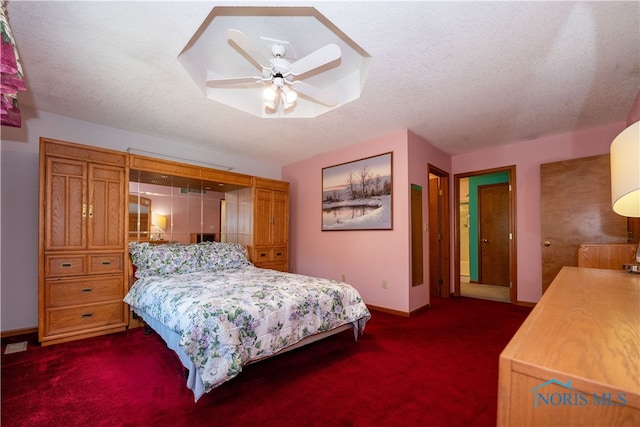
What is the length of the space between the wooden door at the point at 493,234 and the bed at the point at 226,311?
4.20 m

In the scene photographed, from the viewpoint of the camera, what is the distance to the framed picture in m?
3.74

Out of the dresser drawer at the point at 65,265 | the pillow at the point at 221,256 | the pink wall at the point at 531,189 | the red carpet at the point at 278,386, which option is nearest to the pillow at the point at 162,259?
the pillow at the point at 221,256

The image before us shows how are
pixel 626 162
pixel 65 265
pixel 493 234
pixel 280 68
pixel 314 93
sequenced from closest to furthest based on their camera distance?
pixel 626 162 < pixel 280 68 < pixel 314 93 < pixel 65 265 < pixel 493 234

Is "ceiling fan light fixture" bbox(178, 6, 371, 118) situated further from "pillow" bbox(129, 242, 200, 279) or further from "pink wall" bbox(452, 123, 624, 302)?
"pink wall" bbox(452, 123, 624, 302)

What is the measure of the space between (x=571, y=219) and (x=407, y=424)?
345 centimetres

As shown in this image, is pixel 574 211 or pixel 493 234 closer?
pixel 574 211

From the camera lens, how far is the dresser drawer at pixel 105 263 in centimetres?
289

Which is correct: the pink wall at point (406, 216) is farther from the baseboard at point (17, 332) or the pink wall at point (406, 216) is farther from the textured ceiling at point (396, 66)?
the baseboard at point (17, 332)

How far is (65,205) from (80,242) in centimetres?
39

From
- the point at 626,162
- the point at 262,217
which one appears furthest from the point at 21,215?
the point at 626,162

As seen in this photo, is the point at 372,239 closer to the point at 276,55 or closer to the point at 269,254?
the point at 269,254

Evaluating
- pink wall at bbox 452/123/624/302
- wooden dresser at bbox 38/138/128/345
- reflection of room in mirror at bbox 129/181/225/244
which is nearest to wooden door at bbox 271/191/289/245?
reflection of room in mirror at bbox 129/181/225/244

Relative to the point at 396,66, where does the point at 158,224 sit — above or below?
below

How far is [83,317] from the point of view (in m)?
2.80
